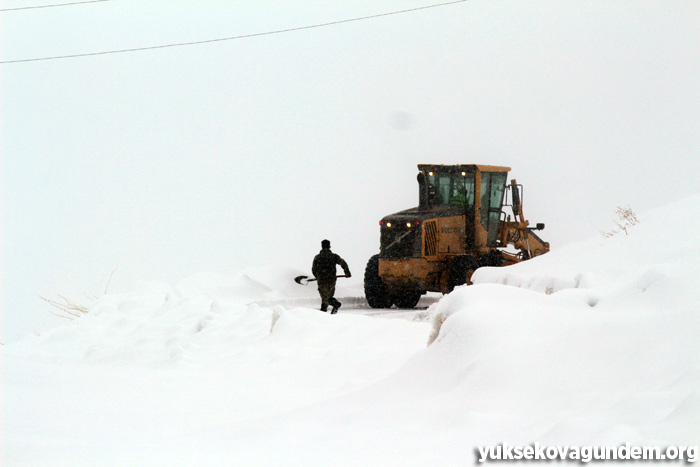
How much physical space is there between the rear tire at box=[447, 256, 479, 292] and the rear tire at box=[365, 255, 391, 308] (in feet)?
5.56

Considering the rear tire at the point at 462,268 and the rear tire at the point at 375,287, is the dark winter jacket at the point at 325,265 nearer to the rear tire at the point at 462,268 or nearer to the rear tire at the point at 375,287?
the rear tire at the point at 375,287

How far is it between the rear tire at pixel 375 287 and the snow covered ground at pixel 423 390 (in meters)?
8.33

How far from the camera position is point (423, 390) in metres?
5.42

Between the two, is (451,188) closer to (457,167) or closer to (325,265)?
(457,167)

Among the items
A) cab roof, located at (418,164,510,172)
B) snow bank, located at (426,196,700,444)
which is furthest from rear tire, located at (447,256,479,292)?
snow bank, located at (426,196,700,444)

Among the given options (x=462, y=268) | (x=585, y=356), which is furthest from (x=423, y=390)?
(x=462, y=268)

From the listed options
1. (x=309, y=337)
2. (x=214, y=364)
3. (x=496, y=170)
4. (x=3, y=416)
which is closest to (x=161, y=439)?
(x=3, y=416)

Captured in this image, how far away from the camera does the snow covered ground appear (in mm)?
4305

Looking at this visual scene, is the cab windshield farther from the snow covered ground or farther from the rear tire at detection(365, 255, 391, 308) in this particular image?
the snow covered ground

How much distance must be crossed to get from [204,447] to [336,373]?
3.26m

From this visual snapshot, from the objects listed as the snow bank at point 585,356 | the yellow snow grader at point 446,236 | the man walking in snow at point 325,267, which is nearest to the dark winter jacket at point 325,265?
the man walking in snow at point 325,267

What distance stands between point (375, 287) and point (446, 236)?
1985mm
